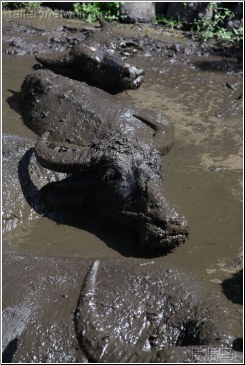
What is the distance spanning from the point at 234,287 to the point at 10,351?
1752 mm

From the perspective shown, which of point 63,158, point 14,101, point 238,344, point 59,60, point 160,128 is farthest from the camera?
point 59,60

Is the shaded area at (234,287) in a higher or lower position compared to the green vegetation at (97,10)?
higher

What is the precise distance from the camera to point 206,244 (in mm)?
5559

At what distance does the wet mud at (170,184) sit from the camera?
414cm

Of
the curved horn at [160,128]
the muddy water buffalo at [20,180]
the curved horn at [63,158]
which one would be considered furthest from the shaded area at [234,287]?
the curved horn at [160,128]

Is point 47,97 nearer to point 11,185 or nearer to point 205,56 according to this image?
point 11,185

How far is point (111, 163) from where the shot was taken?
5.50 m

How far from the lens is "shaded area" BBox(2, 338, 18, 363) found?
12.7 ft

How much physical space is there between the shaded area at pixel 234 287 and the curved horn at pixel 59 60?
14.1 feet

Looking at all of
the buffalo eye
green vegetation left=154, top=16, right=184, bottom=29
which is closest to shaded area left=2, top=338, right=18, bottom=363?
the buffalo eye

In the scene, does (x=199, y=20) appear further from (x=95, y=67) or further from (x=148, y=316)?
(x=148, y=316)

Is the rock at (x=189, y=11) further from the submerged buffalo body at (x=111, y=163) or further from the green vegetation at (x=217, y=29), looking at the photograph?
the submerged buffalo body at (x=111, y=163)

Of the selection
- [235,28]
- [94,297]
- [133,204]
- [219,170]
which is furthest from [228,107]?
[94,297]
